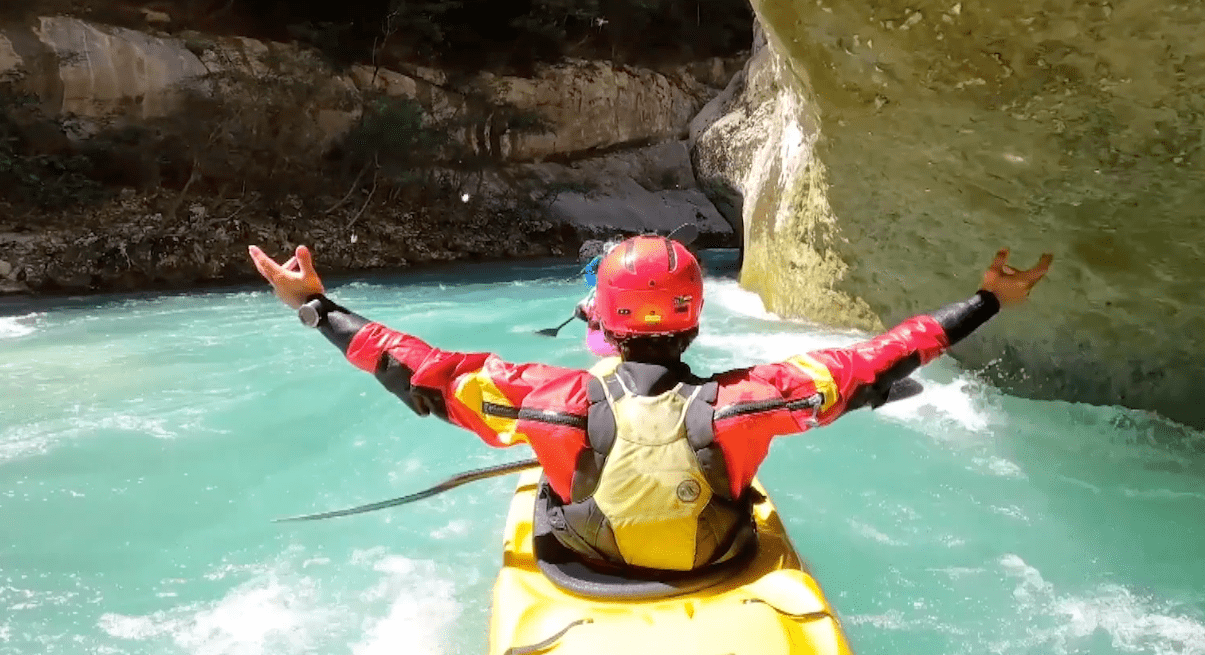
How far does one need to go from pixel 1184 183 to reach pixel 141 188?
13248mm

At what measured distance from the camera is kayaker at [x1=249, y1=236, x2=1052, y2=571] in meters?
1.57

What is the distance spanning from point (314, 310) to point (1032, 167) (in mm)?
3637

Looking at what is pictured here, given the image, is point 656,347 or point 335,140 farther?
point 335,140

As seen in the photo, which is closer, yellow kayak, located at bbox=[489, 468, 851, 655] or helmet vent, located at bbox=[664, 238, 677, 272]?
yellow kayak, located at bbox=[489, 468, 851, 655]

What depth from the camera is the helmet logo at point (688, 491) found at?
5.23ft

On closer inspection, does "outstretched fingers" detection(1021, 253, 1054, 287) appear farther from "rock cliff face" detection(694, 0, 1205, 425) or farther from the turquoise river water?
"rock cliff face" detection(694, 0, 1205, 425)

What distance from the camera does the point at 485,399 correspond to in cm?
163

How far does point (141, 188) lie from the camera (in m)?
12.6

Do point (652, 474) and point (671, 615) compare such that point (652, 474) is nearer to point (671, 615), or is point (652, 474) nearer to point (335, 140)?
point (671, 615)

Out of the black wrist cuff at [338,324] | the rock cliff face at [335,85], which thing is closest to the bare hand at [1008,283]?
the black wrist cuff at [338,324]

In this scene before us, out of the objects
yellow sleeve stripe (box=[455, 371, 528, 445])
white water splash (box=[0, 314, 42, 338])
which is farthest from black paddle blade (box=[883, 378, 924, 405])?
white water splash (box=[0, 314, 42, 338])

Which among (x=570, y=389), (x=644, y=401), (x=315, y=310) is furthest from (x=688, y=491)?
(x=315, y=310)

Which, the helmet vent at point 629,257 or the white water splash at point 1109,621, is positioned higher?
the helmet vent at point 629,257

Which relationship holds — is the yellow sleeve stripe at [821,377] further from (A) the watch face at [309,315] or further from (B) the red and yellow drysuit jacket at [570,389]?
(A) the watch face at [309,315]
